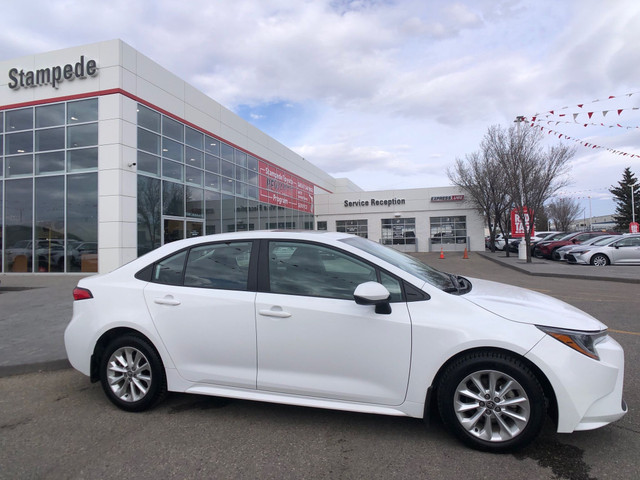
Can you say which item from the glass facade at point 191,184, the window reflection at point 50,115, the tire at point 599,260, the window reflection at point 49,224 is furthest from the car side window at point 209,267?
the tire at point 599,260

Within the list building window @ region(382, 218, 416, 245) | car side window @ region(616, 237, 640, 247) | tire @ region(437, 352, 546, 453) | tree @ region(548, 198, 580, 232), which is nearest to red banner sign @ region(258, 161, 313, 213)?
building window @ region(382, 218, 416, 245)

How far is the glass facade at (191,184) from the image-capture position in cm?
1549

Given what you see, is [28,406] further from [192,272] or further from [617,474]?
[617,474]

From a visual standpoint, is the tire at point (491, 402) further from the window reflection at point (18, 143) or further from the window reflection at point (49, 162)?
the window reflection at point (18, 143)

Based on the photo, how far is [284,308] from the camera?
10.1 feet

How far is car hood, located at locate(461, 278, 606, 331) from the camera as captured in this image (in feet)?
8.95

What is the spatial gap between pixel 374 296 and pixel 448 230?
115ft

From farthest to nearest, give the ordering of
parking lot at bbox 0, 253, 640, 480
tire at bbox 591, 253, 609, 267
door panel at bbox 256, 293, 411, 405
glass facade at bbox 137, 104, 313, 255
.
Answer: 1. tire at bbox 591, 253, 609, 267
2. glass facade at bbox 137, 104, 313, 255
3. door panel at bbox 256, 293, 411, 405
4. parking lot at bbox 0, 253, 640, 480

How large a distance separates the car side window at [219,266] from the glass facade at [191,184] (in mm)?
12830

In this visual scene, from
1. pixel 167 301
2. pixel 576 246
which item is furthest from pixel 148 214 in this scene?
pixel 576 246

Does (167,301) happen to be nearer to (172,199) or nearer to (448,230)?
(172,199)

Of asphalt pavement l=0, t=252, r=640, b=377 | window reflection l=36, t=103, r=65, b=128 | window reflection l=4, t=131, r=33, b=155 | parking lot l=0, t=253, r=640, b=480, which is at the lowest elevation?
parking lot l=0, t=253, r=640, b=480

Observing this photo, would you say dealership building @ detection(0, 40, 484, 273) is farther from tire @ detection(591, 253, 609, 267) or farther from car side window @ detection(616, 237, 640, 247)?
car side window @ detection(616, 237, 640, 247)

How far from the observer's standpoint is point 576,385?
258cm
